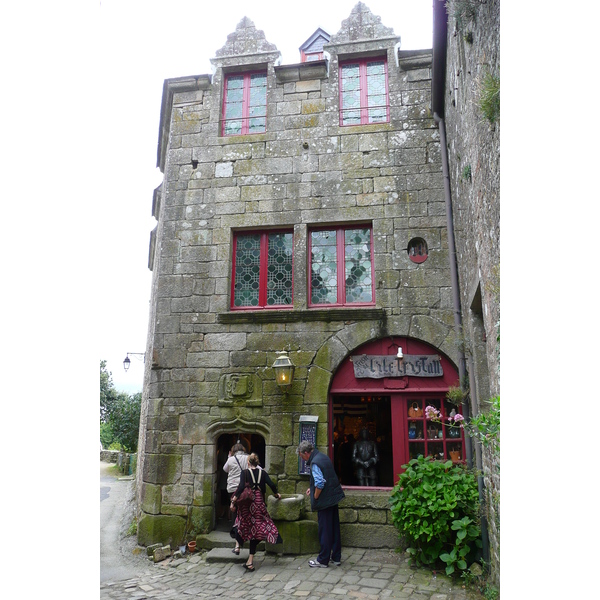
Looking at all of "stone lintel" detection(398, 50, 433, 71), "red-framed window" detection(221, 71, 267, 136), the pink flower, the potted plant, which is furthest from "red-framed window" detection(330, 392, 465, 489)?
"stone lintel" detection(398, 50, 433, 71)

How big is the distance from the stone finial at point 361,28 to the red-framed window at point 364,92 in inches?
13.4

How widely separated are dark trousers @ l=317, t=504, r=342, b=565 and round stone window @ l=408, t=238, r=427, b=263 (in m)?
3.29

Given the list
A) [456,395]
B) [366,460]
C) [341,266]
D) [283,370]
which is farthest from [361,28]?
[366,460]

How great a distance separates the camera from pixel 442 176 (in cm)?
669

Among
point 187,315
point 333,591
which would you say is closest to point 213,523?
point 333,591

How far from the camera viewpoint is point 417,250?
6656 millimetres

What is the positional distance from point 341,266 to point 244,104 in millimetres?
3047

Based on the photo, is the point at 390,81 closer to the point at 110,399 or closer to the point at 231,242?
the point at 231,242

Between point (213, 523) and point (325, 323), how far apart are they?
295 centimetres

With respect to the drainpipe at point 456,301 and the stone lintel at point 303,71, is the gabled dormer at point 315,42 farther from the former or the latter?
the drainpipe at point 456,301

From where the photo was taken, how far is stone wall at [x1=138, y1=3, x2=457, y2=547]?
6309 mm

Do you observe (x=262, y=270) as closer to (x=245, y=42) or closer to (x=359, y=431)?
(x=359, y=431)

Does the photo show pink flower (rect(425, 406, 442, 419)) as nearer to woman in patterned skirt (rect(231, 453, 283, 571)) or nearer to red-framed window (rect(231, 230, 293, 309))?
woman in patterned skirt (rect(231, 453, 283, 571))

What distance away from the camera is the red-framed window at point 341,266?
6.70m
